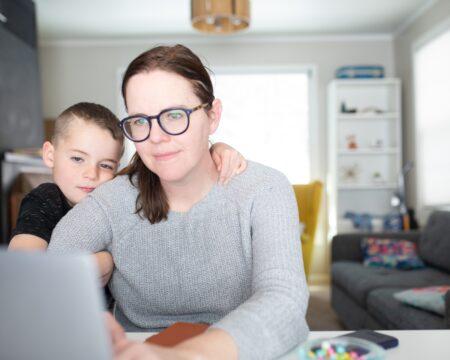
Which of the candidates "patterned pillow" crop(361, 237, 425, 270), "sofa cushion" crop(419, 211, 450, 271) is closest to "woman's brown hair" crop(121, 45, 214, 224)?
"sofa cushion" crop(419, 211, 450, 271)

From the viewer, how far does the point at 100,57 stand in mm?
6250

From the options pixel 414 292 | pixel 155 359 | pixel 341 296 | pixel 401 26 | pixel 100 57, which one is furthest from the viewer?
pixel 100 57

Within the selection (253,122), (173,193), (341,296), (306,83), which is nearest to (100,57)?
(253,122)

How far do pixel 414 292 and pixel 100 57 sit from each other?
477 centimetres

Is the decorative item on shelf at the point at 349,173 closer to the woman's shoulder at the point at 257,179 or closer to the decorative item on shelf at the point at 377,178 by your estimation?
the decorative item on shelf at the point at 377,178

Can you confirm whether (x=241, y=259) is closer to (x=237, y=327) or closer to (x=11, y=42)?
(x=237, y=327)

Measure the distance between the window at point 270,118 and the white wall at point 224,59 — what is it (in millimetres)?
157

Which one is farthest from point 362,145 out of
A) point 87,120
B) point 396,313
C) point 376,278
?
point 87,120

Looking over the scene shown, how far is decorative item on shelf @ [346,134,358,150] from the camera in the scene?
230 inches

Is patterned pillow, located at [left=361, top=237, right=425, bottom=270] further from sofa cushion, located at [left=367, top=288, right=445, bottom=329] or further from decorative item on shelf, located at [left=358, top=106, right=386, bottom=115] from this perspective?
decorative item on shelf, located at [left=358, top=106, right=386, bottom=115]

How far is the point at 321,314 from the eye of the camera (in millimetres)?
4500

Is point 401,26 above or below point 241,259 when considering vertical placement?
above

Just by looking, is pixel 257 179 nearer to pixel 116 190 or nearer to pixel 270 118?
pixel 116 190

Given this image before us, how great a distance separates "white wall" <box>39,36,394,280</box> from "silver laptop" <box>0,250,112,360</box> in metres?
5.91
